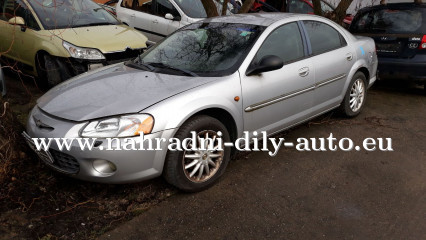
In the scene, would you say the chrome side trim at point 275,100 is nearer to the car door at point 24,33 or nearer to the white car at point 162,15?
the car door at point 24,33

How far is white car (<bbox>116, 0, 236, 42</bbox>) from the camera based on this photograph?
25.7 ft

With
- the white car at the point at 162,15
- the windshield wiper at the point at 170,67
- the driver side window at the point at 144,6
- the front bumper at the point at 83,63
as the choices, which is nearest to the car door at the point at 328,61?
the windshield wiper at the point at 170,67

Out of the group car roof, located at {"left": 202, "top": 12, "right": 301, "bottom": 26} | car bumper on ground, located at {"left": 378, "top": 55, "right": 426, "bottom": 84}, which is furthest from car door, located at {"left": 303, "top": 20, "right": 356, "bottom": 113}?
car bumper on ground, located at {"left": 378, "top": 55, "right": 426, "bottom": 84}

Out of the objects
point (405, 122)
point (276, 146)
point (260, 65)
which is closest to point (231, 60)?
point (260, 65)

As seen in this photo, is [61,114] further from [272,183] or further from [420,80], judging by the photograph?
[420,80]

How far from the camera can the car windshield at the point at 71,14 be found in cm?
591

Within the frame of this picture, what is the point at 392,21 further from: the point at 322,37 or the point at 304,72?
the point at 304,72

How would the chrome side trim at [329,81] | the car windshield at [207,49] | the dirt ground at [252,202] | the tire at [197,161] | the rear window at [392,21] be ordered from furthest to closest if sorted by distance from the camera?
the rear window at [392,21] → the chrome side trim at [329,81] → the car windshield at [207,49] → the tire at [197,161] → the dirt ground at [252,202]

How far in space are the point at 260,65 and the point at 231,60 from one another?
0.28 metres

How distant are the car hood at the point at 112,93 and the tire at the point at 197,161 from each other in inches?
12.8

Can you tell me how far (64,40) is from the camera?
544cm

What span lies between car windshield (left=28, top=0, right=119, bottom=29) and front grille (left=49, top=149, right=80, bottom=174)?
10.1ft

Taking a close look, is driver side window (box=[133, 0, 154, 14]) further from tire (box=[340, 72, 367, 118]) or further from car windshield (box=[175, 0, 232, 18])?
tire (box=[340, 72, 367, 118])

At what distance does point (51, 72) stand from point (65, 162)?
286cm
